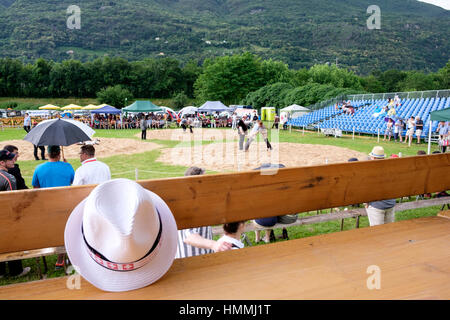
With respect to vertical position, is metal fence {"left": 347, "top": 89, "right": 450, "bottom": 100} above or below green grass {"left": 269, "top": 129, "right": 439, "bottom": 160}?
above

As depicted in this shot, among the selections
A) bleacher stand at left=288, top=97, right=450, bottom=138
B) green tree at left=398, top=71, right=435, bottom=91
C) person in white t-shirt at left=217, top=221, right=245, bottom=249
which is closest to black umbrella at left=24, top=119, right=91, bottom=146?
person in white t-shirt at left=217, top=221, right=245, bottom=249

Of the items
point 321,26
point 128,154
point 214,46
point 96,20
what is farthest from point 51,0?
point 128,154

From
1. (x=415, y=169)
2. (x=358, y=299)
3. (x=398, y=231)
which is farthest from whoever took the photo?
(x=415, y=169)

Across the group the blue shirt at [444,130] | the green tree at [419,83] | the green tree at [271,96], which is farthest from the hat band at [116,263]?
the green tree at [419,83]

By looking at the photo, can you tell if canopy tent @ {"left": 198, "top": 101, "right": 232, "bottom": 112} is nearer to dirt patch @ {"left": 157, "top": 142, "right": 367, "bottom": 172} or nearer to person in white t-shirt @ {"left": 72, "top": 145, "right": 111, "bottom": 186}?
dirt patch @ {"left": 157, "top": 142, "right": 367, "bottom": 172}

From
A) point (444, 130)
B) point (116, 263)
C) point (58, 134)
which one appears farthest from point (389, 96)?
point (116, 263)

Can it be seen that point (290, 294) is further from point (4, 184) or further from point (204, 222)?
point (4, 184)

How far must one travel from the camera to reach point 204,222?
153cm

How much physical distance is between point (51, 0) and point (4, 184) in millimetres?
227783

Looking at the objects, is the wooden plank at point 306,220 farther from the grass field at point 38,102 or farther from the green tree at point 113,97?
the grass field at point 38,102

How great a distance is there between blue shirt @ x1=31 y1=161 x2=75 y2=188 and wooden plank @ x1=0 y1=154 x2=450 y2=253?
4179 mm

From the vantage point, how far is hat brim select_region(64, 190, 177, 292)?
1.15 meters

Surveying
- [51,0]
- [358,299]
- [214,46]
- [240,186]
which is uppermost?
[51,0]

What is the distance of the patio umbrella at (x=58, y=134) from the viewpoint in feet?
21.5
